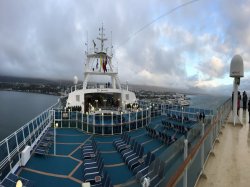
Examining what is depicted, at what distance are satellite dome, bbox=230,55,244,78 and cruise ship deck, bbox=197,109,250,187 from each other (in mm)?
2722

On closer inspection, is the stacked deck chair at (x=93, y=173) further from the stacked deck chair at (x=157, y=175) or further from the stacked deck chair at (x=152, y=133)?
the stacked deck chair at (x=152, y=133)

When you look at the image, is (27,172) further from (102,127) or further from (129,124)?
(129,124)

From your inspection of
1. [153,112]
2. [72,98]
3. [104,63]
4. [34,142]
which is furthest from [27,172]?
[153,112]

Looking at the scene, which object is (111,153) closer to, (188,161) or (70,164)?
(70,164)

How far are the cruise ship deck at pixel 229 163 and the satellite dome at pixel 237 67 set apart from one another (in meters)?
2.72

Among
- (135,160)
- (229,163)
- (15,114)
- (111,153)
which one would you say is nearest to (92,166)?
(135,160)

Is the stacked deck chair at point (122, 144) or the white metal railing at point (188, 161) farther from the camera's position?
the stacked deck chair at point (122, 144)

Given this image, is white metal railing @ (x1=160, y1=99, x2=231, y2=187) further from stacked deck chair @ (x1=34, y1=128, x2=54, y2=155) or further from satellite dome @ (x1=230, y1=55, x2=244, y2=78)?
stacked deck chair @ (x1=34, y1=128, x2=54, y2=155)

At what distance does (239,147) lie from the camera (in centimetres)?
636

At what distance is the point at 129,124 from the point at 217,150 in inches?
411

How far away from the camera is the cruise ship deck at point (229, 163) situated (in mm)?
4129

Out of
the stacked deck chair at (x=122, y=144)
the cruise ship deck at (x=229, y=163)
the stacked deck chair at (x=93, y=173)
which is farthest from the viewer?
the stacked deck chair at (x=122, y=144)

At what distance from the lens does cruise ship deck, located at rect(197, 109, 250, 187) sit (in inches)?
163

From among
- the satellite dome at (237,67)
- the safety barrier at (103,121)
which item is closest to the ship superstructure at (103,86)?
the safety barrier at (103,121)
